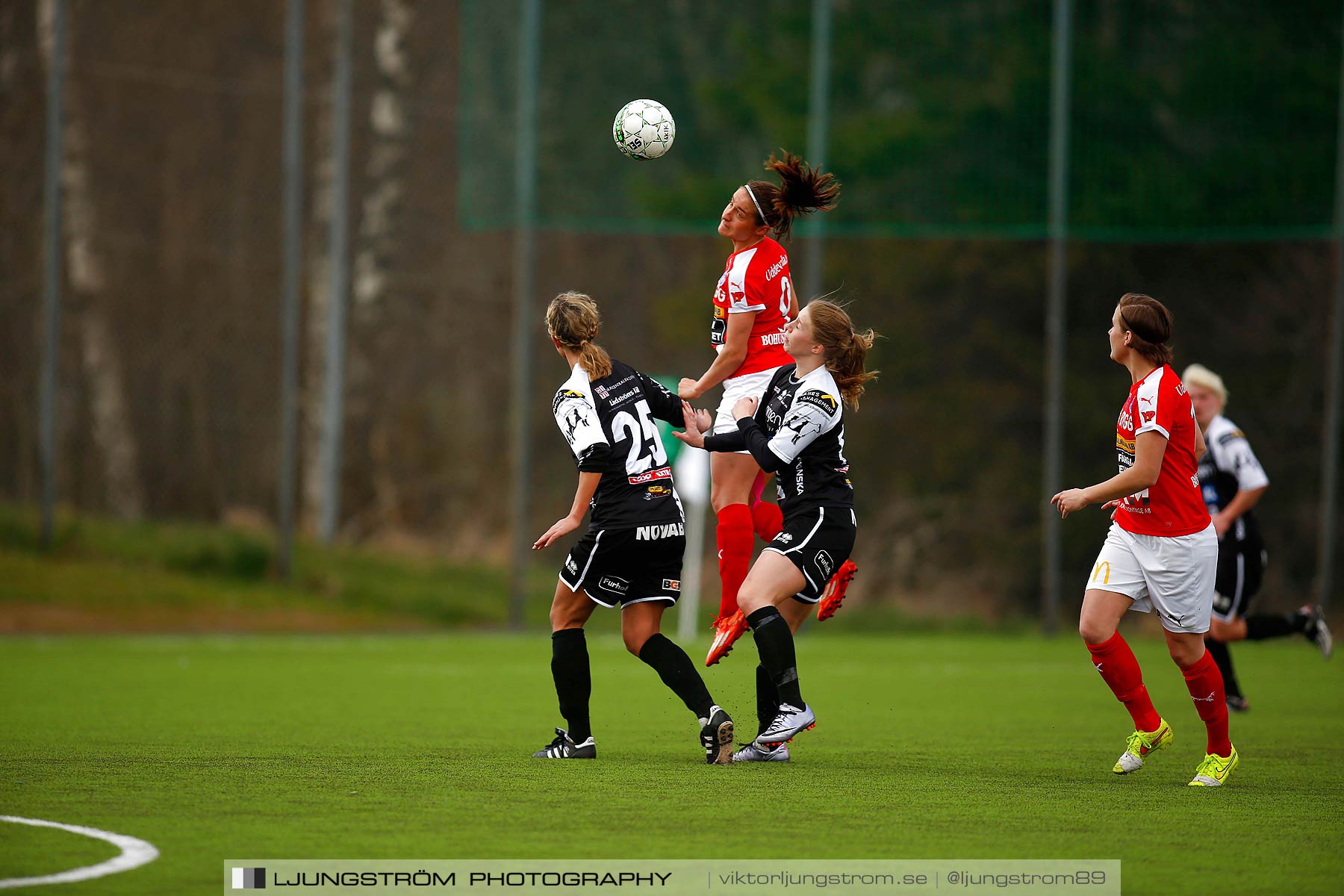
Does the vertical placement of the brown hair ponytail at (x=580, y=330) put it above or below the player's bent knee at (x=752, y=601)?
above

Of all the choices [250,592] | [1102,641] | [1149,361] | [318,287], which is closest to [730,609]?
[1102,641]

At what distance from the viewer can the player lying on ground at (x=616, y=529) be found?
6.39 metres

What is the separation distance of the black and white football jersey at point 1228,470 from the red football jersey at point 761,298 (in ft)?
11.5

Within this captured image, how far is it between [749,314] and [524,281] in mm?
8849

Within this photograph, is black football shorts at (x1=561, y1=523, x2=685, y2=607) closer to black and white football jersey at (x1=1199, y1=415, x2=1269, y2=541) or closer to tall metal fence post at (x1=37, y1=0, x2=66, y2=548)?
black and white football jersey at (x1=1199, y1=415, x2=1269, y2=541)

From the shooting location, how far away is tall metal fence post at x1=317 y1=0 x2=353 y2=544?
17797 mm

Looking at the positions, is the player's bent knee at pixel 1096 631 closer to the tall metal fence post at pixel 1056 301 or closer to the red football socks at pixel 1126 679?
the red football socks at pixel 1126 679

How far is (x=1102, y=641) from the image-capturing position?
623 cm

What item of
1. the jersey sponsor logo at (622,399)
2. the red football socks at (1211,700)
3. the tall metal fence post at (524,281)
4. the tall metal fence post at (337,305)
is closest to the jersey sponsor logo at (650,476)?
the jersey sponsor logo at (622,399)

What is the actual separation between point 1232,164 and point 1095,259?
5.44ft


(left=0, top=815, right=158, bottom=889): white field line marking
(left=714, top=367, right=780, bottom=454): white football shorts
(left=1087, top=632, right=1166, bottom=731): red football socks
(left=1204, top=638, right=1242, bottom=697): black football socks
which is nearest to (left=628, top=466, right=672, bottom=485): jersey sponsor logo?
(left=714, top=367, right=780, bottom=454): white football shorts

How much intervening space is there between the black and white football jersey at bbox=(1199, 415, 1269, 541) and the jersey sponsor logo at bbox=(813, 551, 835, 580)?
3.87m

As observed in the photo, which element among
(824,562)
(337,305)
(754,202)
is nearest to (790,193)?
(754,202)

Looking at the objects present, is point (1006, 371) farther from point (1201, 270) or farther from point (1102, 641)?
point (1102, 641)
